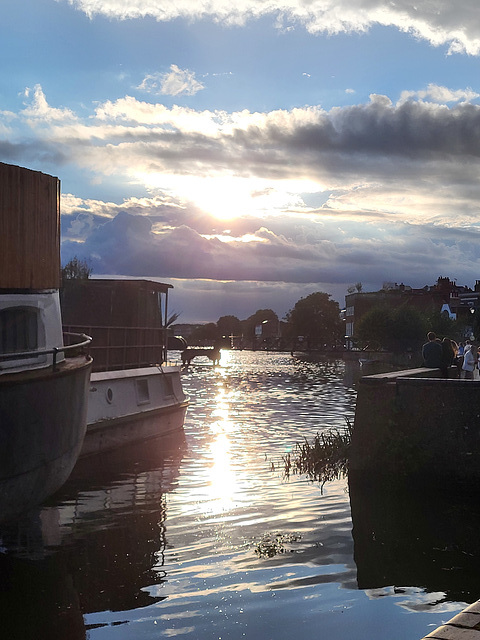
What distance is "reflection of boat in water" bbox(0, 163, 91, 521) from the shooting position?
32.3 feet

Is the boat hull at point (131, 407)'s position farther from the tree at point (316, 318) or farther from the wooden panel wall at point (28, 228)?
the tree at point (316, 318)

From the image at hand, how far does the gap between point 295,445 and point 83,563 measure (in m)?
11.6

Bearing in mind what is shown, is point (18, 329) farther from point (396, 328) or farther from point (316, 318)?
point (316, 318)

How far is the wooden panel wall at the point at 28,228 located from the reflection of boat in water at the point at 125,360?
26.4 ft

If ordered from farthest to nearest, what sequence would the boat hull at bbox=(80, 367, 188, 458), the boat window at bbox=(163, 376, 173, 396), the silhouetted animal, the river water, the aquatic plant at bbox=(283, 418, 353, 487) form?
the silhouetted animal < the boat window at bbox=(163, 376, 173, 396) < the boat hull at bbox=(80, 367, 188, 458) < the aquatic plant at bbox=(283, 418, 353, 487) < the river water

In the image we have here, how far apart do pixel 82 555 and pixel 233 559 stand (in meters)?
2.06

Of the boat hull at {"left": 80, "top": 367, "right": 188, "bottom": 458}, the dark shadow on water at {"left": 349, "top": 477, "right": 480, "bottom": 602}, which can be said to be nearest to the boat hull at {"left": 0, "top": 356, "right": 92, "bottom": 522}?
the dark shadow on water at {"left": 349, "top": 477, "right": 480, "bottom": 602}

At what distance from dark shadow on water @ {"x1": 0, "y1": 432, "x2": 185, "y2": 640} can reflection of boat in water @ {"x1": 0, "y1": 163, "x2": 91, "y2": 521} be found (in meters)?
0.87

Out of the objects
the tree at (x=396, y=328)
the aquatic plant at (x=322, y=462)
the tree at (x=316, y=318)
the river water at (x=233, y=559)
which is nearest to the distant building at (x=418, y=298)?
the tree at (x=316, y=318)

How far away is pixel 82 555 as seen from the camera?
1088 cm

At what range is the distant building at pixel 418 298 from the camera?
141875 millimetres

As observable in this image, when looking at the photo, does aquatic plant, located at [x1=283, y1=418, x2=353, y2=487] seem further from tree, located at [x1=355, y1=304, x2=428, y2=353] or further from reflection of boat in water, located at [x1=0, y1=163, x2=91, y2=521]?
tree, located at [x1=355, y1=304, x2=428, y2=353]

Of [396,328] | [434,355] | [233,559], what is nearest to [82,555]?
[233,559]

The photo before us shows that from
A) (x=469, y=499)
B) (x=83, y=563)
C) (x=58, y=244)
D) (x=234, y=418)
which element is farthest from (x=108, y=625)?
(x=234, y=418)
